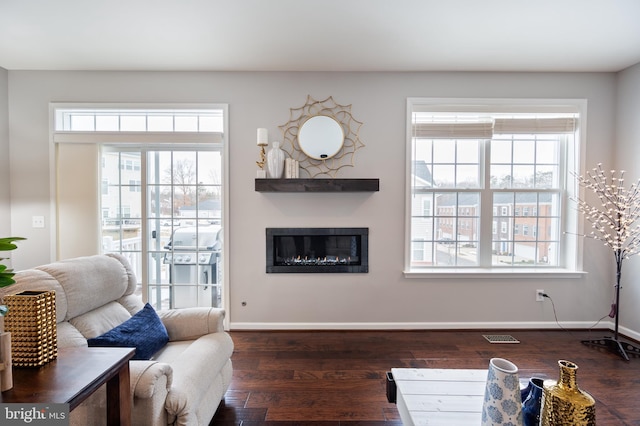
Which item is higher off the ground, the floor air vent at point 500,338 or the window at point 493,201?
the window at point 493,201

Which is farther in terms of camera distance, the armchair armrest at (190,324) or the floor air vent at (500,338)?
the floor air vent at (500,338)

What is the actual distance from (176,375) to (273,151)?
2.10 meters

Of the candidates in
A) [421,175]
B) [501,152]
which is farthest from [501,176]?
[421,175]

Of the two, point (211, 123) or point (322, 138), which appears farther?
point (211, 123)

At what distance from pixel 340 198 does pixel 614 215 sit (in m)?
2.90

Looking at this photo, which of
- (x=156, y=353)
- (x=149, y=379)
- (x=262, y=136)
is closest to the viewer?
(x=149, y=379)

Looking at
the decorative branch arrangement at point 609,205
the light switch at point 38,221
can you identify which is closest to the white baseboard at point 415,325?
the decorative branch arrangement at point 609,205

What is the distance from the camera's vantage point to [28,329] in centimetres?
111

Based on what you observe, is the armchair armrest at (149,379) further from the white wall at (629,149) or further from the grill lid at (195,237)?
the white wall at (629,149)

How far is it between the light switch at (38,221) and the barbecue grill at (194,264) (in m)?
1.26

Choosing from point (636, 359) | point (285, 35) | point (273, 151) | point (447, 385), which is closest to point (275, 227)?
point (273, 151)

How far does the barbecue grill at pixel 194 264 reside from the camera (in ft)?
10.5

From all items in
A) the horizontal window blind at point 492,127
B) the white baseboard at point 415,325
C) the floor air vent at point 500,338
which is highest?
the horizontal window blind at point 492,127

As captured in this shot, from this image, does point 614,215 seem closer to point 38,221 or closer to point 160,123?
point 160,123
